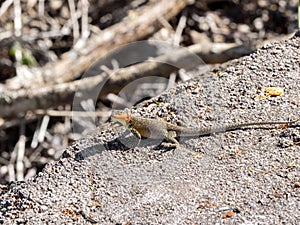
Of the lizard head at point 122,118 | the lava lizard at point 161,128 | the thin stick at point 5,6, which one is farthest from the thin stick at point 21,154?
the lava lizard at point 161,128

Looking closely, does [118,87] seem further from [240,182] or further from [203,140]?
[240,182]

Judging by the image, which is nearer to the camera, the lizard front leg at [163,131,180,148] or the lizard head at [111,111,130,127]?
the lizard front leg at [163,131,180,148]

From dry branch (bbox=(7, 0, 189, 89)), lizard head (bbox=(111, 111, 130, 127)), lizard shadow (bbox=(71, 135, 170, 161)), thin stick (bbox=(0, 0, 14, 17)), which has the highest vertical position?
lizard head (bbox=(111, 111, 130, 127))

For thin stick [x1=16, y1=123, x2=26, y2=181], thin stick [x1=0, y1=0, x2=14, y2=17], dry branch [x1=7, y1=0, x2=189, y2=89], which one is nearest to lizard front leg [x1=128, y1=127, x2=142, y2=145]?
thin stick [x1=16, y1=123, x2=26, y2=181]

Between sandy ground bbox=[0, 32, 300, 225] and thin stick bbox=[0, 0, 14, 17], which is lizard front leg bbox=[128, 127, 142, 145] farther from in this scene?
thin stick bbox=[0, 0, 14, 17]

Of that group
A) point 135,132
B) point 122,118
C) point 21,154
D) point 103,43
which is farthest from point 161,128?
point 103,43

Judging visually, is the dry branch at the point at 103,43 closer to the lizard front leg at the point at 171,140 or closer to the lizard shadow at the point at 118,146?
the lizard shadow at the point at 118,146

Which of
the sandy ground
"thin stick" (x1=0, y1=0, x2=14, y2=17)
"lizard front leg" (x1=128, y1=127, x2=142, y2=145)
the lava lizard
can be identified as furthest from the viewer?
"thin stick" (x1=0, y1=0, x2=14, y2=17)
